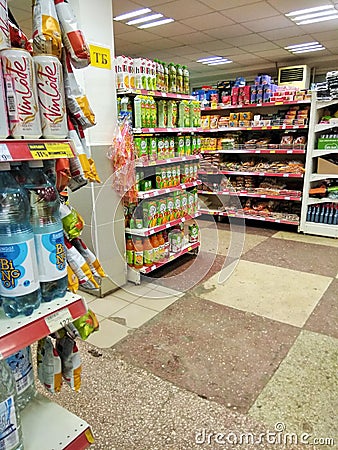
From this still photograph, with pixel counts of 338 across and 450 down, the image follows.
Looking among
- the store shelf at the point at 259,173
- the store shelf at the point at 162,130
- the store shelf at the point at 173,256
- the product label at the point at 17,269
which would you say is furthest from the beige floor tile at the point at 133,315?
the store shelf at the point at 259,173

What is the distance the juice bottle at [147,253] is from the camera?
10.8 feet

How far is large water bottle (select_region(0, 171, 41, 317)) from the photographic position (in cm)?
83

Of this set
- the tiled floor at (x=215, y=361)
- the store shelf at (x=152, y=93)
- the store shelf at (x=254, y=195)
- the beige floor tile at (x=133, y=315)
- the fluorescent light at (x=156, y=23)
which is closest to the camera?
the tiled floor at (x=215, y=361)

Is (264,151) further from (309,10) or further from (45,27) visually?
(45,27)

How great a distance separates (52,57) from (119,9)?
568 centimetres

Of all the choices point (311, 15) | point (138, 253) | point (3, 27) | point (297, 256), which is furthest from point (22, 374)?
point (311, 15)

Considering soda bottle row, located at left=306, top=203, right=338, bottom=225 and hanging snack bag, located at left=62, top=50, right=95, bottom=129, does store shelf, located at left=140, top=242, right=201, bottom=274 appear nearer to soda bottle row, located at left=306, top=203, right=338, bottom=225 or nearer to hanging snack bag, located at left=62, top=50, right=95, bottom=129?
soda bottle row, located at left=306, top=203, right=338, bottom=225

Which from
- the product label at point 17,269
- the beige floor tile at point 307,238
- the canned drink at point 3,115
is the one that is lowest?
the beige floor tile at point 307,238

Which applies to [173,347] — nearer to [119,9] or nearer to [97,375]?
[97,375]

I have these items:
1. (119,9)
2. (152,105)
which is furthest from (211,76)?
(152,105)

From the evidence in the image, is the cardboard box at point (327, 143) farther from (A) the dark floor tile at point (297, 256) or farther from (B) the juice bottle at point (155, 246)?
(B) the juice bottle at point (155, 246)

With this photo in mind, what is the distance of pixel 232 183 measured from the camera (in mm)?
5691

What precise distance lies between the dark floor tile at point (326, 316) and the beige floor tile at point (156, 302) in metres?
1.11

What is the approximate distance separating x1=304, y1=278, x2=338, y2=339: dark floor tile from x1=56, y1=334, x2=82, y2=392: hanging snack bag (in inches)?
74.2
